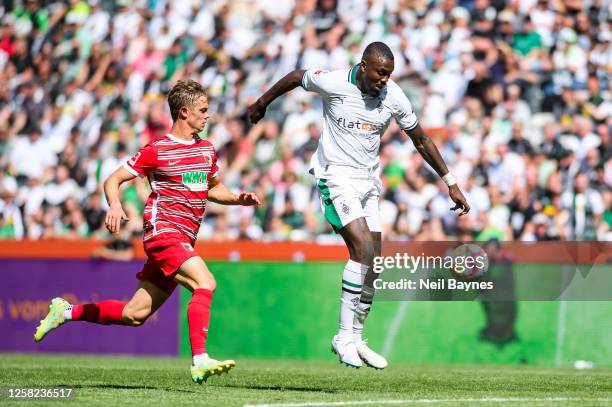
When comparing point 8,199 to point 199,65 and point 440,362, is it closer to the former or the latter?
point 199,65

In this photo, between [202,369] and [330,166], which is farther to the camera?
[330,166]

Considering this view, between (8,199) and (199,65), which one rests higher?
(199,65)

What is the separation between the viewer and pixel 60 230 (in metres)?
19.2

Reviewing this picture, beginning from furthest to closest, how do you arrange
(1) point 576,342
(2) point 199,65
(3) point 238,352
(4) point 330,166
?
(2) point 199,65 < (3) point 238,352 < (1) point 576,342 < (4) point 330,166

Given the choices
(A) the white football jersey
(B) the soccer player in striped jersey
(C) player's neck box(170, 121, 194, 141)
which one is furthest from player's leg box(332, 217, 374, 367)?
(C) player's neck box(170, 121, 194, 141)

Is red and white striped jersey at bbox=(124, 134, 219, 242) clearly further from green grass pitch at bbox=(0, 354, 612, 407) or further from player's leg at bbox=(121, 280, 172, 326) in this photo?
green grass pitch at bbox=(0, 354, 612, 407)

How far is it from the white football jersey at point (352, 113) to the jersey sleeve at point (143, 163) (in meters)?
1.60

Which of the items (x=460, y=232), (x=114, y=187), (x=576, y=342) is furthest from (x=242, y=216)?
(x=114, y=187)

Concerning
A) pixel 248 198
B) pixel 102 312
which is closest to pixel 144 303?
pixel 102 312

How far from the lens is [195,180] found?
9797 millimetres

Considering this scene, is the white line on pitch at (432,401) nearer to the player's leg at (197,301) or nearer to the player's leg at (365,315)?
the player's leg at (197,301)

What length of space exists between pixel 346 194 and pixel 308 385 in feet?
5.75

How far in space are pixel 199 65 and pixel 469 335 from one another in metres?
7.82

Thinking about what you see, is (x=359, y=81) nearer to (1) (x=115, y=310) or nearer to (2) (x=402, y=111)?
(2) (x=402, y=111)
